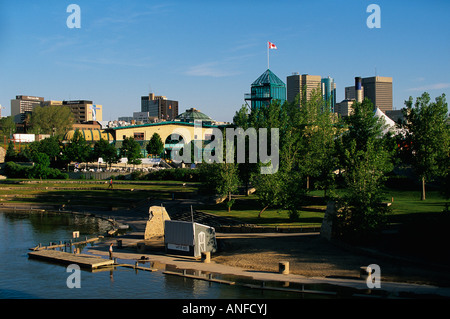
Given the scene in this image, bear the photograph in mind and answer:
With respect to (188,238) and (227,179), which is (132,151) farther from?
(188,238)

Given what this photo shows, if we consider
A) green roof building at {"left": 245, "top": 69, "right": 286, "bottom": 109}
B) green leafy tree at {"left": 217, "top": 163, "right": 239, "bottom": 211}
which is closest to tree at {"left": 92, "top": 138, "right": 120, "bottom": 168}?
green roof building at {"left": 245, "top": 69, "right": 286, "bottom": 109}

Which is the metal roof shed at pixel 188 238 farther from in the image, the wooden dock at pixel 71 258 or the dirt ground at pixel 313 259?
the wooden dock at pixel 71 258

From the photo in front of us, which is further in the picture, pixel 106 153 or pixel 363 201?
pixel 106 153

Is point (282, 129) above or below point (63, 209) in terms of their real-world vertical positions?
above

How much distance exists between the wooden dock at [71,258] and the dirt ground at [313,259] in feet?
30.7

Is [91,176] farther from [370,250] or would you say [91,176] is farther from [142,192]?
[370,250]

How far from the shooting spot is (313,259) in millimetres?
36094

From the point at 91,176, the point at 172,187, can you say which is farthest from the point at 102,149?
the point at 172,187

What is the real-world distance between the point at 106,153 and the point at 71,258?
77.9 m

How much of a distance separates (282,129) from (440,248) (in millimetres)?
34894

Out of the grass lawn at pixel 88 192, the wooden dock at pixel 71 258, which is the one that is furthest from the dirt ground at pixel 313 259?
the grass lawn at pixel 88 192

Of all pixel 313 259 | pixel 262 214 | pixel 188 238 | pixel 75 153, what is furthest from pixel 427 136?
pixel 75 153

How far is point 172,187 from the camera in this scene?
276 ft

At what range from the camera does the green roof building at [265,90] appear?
129 meters
